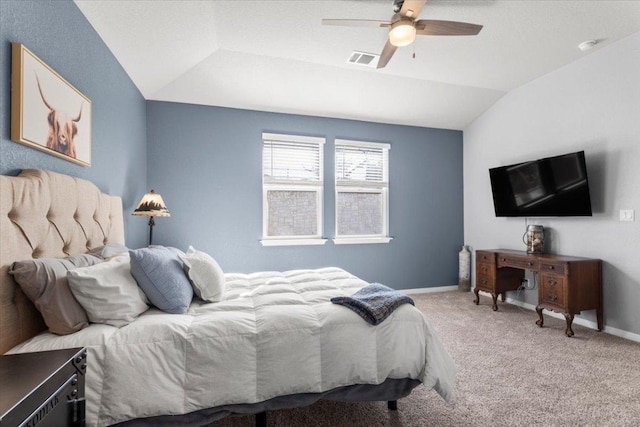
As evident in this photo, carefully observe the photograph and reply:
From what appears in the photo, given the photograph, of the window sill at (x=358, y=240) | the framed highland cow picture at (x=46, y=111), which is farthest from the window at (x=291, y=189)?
the framed highland cow picture at (x=46, y=111)

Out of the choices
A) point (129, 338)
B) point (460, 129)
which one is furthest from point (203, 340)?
point (460, 129)

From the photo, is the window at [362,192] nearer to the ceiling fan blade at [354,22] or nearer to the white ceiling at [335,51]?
the white ceiling at [335,51]

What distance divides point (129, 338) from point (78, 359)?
0.35m

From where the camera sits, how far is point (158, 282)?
175 cm

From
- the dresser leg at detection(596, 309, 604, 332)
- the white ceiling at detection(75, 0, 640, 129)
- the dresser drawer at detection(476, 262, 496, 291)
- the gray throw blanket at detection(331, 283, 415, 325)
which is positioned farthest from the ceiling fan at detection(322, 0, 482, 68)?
the dresser leg at detection(596, 309, 604, 332)

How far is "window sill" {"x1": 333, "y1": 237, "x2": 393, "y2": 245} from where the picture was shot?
14.6ft

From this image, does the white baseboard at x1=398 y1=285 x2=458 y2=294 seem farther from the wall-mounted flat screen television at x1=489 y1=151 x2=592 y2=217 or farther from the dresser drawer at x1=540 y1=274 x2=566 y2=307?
the dresser drawer at x1=540 y1=274 x2=566 y2=307

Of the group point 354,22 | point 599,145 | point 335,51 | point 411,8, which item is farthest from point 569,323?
point 335,51

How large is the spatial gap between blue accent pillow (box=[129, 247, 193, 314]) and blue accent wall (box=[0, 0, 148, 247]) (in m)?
0.71

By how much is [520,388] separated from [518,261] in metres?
1.84

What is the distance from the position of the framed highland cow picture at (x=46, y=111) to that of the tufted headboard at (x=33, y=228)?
20 centimetres

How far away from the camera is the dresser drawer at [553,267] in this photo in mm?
3115

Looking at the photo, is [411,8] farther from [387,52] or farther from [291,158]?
[291,158]

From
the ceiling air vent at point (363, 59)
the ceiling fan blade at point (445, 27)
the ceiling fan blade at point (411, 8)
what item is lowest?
the ceiling fan blade at point (445, 27)
